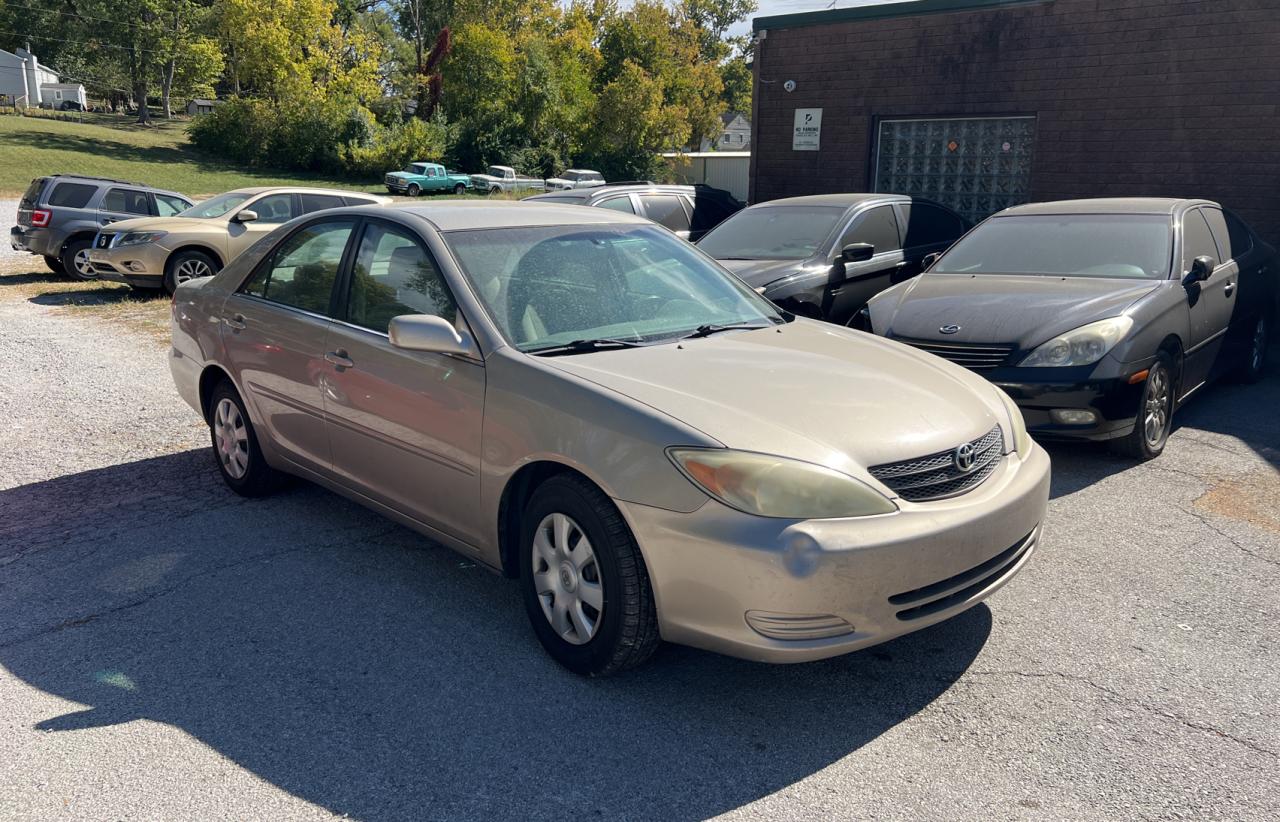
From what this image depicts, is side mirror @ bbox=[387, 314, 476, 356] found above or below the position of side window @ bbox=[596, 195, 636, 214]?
below

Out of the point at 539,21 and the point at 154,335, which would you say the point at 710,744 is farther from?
the point at 539,21

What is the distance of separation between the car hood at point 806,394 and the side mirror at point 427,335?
1.31ft

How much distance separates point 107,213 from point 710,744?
14.9m

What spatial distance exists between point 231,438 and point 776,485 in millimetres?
3575

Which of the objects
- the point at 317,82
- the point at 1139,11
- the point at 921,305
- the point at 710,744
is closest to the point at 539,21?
Result: the point at 317,82

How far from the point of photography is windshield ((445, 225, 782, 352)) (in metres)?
4.04

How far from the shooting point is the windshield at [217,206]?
45.9 ft

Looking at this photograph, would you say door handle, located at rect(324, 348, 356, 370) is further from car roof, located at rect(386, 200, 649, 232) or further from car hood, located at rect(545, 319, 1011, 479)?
car hood, located at rect(545, 319, 1011, 479)

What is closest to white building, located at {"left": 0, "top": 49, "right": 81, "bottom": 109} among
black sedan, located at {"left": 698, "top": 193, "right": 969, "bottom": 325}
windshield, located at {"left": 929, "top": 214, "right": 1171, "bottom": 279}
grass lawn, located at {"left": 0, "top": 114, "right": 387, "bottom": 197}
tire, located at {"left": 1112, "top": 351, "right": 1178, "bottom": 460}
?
grass lawn, located at {"left": 0, "top": 114, "right": 387, "bottom": 197}

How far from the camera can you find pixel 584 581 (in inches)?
137

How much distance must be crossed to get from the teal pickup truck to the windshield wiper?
133ft

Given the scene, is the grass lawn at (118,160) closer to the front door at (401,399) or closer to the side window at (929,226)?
the side window at (929,226)

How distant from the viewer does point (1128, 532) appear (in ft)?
16.4

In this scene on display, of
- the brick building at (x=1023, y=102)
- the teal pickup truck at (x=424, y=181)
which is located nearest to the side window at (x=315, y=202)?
the brick building at (x=1023, y=102)
